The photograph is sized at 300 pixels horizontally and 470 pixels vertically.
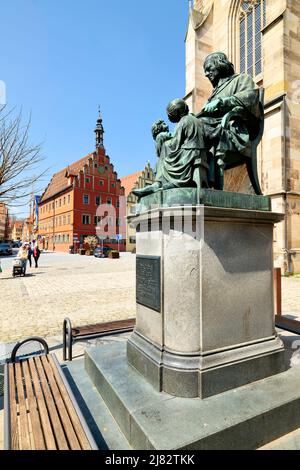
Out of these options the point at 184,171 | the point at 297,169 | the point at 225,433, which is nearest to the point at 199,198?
the point at 184,171

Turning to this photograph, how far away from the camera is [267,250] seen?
302 cm

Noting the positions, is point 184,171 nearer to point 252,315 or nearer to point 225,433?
point 252,315

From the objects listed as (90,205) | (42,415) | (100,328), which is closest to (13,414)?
(42,415)

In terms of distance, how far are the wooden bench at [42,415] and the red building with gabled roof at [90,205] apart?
38.3m

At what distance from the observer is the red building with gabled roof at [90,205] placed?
43188 mm

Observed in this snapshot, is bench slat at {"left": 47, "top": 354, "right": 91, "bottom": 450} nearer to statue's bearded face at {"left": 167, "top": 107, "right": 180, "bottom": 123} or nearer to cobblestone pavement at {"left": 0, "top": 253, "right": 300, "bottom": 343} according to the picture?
cobblestone pavement at {"left": 0, "top": 253, "right": 300, "bottom": 343}

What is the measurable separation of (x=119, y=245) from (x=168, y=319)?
44.4m

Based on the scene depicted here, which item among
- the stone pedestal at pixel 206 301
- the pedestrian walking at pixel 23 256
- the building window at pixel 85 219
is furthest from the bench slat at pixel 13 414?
the building window at pixel 85 219

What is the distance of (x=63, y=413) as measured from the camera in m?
2.16

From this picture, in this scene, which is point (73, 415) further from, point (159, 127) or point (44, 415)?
point (159, 127)

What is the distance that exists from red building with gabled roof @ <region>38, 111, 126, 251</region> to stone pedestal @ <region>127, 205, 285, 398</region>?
38.4 metres

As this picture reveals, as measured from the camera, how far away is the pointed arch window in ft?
55.9

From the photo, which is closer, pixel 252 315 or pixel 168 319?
pixel 168 319

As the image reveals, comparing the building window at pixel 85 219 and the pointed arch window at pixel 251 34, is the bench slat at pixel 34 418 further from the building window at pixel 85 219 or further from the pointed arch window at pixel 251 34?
the building window at pixel 85 219
